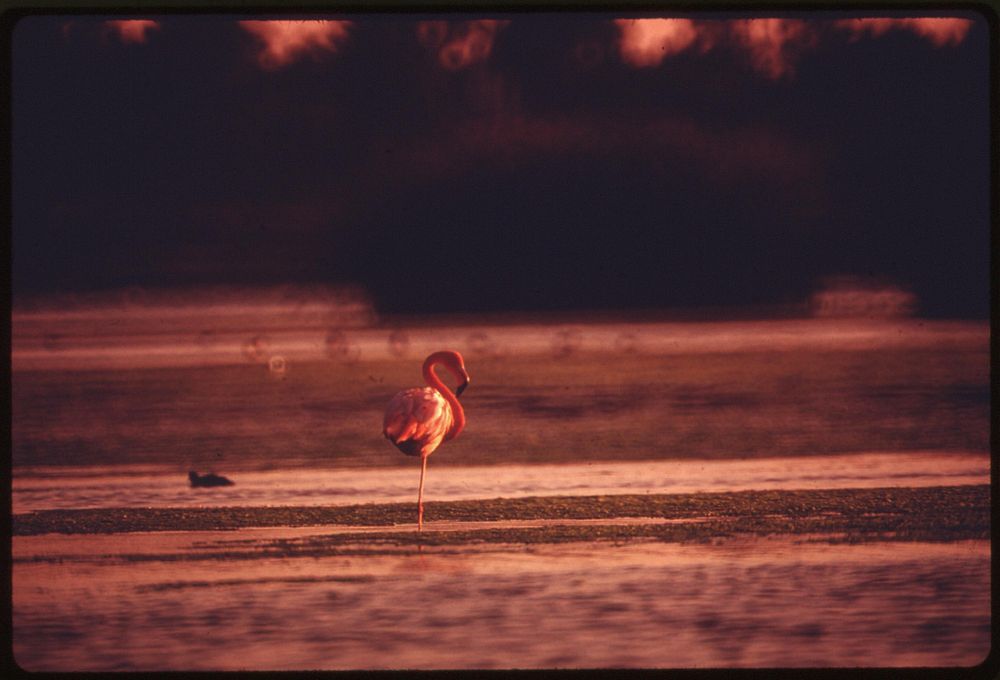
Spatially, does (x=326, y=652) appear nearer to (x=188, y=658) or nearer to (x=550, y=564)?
(x=188, y=658)

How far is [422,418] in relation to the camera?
5656mm

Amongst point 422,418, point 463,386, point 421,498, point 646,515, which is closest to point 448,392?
point 463,386

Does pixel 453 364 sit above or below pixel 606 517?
above

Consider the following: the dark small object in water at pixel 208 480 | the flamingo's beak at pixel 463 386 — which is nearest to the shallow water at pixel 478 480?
the dark small object in water at pixel 208 480

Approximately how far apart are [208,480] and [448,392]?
1112 millimetres

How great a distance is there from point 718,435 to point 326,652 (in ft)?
7.35

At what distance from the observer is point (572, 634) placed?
182 inches

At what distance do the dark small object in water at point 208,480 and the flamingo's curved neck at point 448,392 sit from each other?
0.96 metres

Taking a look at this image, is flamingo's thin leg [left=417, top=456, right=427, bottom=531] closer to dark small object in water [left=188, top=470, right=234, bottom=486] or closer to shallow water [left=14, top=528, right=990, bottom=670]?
shallow water [left=14, top=528, right=990, bottom=670]

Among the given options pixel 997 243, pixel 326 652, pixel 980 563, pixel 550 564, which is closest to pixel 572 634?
pixel 550 564

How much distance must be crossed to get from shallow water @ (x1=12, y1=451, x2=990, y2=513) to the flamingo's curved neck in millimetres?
161

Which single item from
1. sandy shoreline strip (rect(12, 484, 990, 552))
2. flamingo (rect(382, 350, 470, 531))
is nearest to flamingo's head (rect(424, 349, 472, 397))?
flamingo (rect(382, 350, 470, 531))

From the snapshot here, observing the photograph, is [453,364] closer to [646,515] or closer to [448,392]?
[448,392]

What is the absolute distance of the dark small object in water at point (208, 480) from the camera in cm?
573
